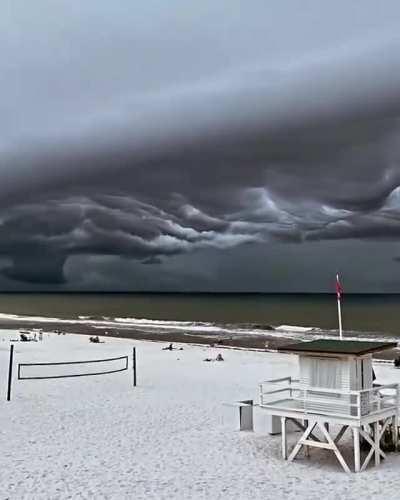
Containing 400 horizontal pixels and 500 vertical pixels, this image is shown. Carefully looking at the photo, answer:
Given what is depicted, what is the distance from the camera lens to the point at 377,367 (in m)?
29.6

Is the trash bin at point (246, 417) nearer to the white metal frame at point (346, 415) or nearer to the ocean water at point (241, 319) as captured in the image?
the white metal frame at point (346, 415)

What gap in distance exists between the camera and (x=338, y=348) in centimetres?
1252

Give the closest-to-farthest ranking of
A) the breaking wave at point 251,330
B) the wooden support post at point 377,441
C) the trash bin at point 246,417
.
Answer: the wooden support post at point 377,441
the trash bin at point 246,417
the breaking wave at point 251,330

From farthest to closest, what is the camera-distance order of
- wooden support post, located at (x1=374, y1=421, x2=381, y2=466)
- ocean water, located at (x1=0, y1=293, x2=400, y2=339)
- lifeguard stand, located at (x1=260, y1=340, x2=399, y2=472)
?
ocean water, located at (x1=0, y1=293, x2=400, y2=339)
wooden support post, located at (x1=374, y1=421, x2=381, y2=466)
lifeguard stand, located at (x1=260, y1=340, x2=399, y2=472)

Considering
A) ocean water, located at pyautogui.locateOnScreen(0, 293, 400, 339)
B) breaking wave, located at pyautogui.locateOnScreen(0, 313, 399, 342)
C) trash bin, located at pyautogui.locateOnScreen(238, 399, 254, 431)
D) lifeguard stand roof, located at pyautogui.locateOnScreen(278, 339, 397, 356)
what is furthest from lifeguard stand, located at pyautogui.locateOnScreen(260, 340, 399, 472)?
ocean water, located at pyautogui.locateOnScreen(0, 293, 400, 339)

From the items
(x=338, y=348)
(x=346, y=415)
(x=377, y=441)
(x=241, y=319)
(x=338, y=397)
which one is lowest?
(x=377, y=441)

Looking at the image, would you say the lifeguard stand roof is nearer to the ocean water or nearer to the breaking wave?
the breaking wave

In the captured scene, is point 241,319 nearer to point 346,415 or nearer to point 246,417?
point 246,417

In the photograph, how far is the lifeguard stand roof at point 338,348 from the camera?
12.1 meters

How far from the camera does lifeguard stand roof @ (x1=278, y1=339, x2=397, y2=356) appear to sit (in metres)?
12.1

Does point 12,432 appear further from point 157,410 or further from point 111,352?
point 111,352

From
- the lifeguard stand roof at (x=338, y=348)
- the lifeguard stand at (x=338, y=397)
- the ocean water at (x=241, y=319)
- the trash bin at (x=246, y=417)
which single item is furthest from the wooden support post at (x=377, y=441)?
the ocean water at (x=241, y=319)

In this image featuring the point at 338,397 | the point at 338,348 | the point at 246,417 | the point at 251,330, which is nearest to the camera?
the point at 338,397

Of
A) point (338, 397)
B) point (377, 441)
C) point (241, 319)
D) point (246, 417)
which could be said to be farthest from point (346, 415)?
point (241, 319)
